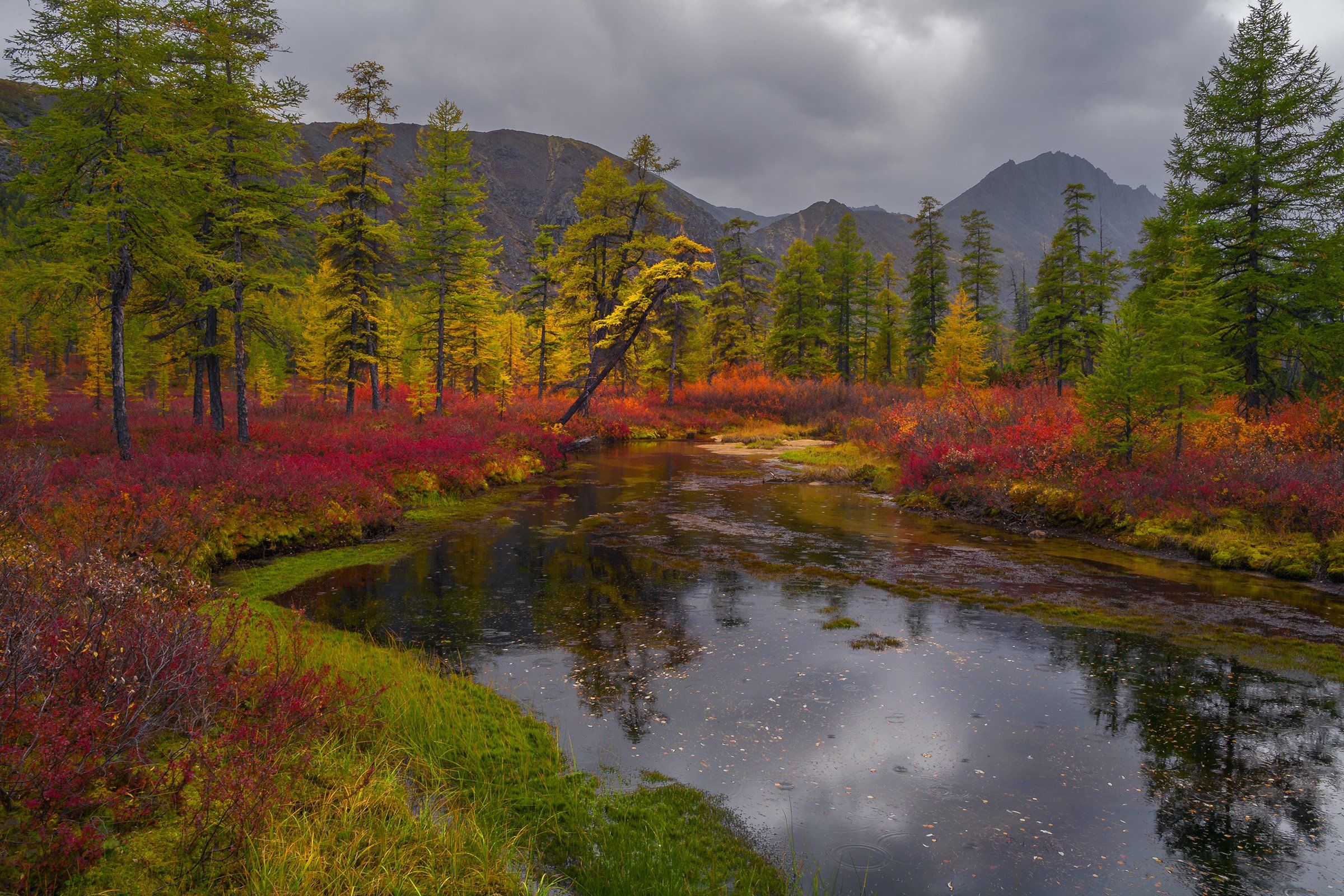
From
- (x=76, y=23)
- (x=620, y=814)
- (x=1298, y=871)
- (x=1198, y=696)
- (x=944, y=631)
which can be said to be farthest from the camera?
(x=76, y=23)

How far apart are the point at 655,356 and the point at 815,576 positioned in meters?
40.7

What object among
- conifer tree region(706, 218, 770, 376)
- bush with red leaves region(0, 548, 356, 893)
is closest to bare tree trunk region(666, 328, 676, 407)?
conifer tree region(706, 218, 770, 376)

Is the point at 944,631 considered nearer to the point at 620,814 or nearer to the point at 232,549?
the point at 620,814

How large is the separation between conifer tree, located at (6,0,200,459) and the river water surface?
10183mm

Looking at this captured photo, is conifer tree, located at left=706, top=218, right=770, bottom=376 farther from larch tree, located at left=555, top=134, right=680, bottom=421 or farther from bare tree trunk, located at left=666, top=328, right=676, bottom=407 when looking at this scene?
larch tree, located at left=555, top=134, right=680, bottom=421

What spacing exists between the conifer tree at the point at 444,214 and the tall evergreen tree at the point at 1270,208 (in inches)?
1134

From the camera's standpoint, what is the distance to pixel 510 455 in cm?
2558

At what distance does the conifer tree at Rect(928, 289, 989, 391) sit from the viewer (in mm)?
41781

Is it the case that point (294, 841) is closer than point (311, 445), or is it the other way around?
point (294, 841)

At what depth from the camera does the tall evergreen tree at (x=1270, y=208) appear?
19.8m

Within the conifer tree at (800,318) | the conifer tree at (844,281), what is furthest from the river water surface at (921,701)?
the conifer tree at (844,281)

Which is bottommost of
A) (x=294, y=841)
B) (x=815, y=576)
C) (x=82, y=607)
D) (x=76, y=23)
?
(x=815, y=576)

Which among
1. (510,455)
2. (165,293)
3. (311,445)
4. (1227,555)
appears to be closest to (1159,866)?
(1227,555)

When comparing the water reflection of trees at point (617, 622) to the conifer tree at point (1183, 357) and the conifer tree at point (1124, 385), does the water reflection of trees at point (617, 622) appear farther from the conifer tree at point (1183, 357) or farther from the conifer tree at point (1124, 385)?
the conifer tree at point (1183, 357)
